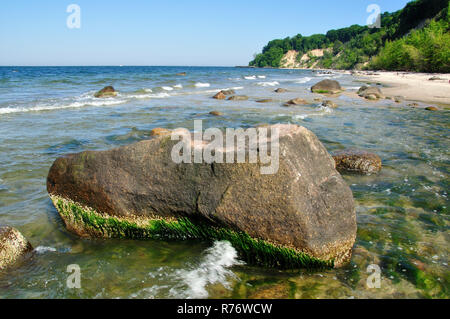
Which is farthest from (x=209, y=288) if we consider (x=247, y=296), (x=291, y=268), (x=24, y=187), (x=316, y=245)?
(x=24, y=187)

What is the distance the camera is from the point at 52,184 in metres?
4.04

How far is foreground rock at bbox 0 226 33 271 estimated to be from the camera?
326cm

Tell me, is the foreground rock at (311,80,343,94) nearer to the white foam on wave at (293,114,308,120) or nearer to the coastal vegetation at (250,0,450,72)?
the white foam on wave at (293,114,308,120)

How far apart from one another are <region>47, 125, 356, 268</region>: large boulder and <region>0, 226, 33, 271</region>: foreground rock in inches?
24.0

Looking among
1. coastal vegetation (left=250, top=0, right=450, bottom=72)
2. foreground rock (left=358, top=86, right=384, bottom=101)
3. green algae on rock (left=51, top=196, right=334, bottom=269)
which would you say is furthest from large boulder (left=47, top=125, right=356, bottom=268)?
coastal vegetation (left=250, top=0, right=450, bottom=72)

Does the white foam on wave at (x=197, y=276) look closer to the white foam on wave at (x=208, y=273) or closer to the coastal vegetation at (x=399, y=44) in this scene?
the white foam on wave at (x=208, y=273)

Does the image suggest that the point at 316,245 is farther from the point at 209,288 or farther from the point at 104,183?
the point at 104,183

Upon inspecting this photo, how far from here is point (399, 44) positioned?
2313 inches

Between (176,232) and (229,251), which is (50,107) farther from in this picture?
(229,251)

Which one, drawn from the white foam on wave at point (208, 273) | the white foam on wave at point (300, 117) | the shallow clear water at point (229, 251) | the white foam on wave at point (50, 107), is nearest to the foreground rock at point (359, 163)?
the shallow clear water at point (229, 251)

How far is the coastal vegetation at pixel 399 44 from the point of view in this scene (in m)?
46.1

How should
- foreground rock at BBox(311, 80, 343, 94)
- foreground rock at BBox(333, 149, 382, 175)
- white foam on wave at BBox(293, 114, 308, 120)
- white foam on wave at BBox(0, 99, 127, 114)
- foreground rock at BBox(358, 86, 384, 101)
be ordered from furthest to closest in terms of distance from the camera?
foreground rock at BBox(311, 80, 343, 94) < foreground rock at BBox(358, 86, 384, 101) < white foam on wave at BBox(0, 99, 127, 114) < white foam on wave at BBox(293, 114, 308, 120) < foreground rock at BBox(333, 149, 382, 175)

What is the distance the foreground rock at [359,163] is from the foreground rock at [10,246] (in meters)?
5.53

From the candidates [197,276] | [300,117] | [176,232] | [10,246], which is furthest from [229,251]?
[300,117]
